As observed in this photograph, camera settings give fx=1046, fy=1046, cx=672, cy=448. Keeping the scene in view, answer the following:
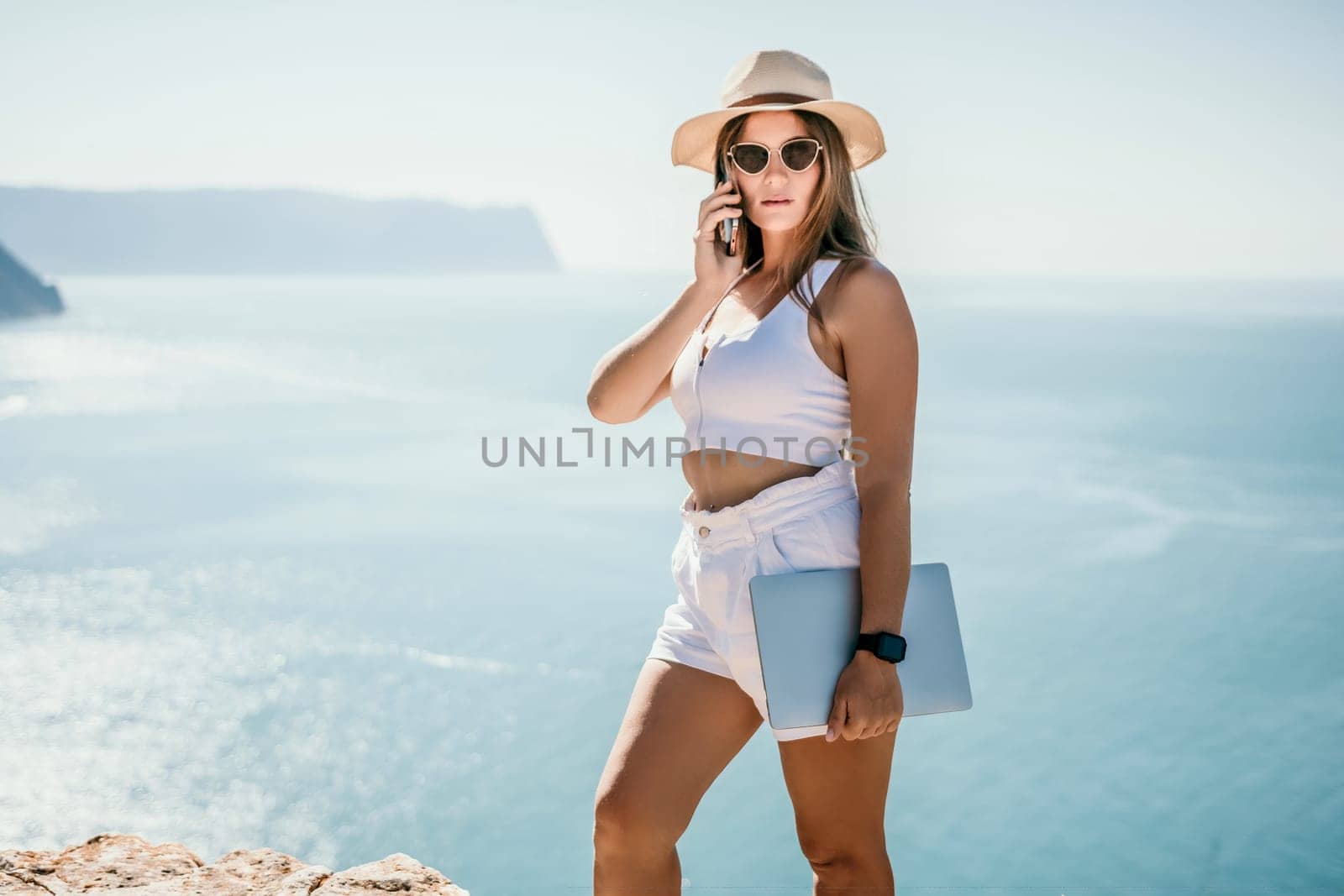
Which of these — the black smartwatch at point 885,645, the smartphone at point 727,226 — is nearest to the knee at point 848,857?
the black smartwatch at point 885,645

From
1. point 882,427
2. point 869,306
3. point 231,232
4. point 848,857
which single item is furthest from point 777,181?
point 231,232

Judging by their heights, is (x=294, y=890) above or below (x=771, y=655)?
below

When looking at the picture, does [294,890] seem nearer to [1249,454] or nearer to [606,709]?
[606,709]

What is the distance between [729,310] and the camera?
188 cm

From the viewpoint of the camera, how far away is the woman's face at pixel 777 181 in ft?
5.97

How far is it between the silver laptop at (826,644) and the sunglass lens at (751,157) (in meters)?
0.72

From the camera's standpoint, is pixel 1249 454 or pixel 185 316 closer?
pixel 1249 454

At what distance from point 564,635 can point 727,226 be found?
17.9 m

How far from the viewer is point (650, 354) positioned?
184 centimetres

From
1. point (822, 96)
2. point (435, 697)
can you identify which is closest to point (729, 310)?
point (822, 96)

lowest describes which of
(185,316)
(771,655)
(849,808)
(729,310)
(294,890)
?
(185,316)

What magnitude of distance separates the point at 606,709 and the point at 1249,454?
24.0 metres

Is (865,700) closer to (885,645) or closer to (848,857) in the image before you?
(885,645)

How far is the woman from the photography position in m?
1.62
